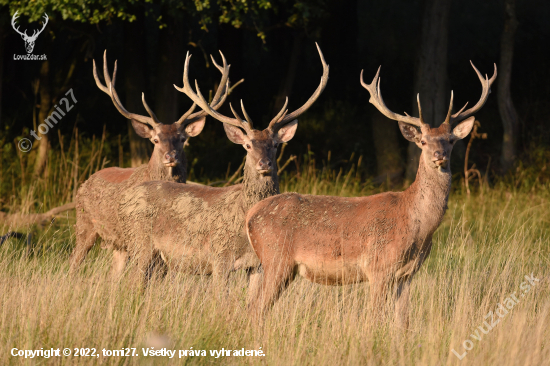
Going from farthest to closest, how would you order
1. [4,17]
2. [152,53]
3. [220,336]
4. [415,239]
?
1. [152,53]
2. [4,17]
3. [415,239]
4. [220,336]

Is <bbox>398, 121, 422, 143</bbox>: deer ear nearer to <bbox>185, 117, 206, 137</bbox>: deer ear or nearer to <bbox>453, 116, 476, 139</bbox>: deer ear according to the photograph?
<bbox>453, 116, 476, 139</bbox>: deer ear

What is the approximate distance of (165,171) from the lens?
22.9 ft

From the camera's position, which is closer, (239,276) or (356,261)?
(356,261)

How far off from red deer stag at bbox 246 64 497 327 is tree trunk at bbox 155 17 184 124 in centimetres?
632

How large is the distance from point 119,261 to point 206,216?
1.16 meters

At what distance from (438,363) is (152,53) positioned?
1515cm

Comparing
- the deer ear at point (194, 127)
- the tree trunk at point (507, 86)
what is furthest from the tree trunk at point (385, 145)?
the deer ear at point (194, 127)

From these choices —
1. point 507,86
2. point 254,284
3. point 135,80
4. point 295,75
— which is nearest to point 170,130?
point 254,284

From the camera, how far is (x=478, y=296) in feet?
17.5

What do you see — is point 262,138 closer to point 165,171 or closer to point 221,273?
point 221,273

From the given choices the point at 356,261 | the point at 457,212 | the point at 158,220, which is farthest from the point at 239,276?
the point at 457,212

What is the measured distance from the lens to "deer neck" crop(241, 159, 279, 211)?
5504mm

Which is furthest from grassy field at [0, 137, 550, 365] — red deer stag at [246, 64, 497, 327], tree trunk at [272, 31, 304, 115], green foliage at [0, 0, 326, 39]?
tree trunk at [272, 31, 304, 115]

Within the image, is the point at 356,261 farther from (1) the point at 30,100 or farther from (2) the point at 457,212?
(1) the point at 30,100
